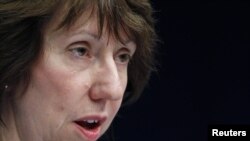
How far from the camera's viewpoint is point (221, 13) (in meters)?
2.01

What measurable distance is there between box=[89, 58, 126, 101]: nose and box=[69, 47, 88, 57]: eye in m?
0.03

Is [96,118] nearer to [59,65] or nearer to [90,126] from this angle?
[90,126]

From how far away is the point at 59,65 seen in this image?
0.94m

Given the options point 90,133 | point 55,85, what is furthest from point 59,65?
point 90,133

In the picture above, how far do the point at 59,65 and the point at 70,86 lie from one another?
0.04 metres

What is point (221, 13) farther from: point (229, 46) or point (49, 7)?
point (49, 7)

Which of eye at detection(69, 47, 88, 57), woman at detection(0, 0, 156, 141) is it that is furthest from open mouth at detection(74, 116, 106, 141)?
eye at detection(69, 47, 88, 57)

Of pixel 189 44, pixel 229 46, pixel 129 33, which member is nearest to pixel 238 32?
pixel 229 46

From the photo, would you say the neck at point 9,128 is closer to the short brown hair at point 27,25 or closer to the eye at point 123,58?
the short brown hair at point 27,25

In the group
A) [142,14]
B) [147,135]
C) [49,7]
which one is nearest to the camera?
[49,7]

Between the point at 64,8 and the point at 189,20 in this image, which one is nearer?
the point at 64,8

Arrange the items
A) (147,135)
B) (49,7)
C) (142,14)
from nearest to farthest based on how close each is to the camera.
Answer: (49,7)
(142,14)
(147,135)

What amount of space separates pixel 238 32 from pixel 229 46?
6cm

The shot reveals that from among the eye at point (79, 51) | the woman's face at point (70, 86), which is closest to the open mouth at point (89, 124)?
the woman's face at point (70, 86)
